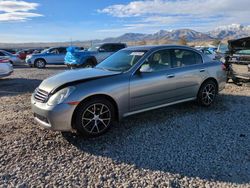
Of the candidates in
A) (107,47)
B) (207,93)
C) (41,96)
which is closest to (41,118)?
(41,96)

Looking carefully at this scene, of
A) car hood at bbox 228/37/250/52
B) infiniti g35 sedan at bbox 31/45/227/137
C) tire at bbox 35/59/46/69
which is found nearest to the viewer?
infiniti g35 sedan at bbox 31/45/227/137

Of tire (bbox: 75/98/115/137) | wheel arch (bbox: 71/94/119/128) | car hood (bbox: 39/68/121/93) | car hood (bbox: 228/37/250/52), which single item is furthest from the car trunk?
tire (bbox: 75/98/115/137)

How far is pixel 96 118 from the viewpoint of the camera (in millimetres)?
4785

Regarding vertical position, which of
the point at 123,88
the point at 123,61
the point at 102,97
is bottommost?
the point at 102,97

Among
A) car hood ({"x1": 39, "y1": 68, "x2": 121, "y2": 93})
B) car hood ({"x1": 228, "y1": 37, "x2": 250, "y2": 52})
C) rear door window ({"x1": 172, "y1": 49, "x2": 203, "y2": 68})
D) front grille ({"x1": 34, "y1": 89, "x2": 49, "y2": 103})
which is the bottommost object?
front grille ({"x1": 34, "y1": 89, "x2": 49, "y2": 103})

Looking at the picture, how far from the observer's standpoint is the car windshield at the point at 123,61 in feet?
18.1

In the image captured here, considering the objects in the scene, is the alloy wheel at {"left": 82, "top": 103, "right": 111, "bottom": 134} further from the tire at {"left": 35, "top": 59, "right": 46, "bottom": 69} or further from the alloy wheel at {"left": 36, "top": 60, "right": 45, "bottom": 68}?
the alloy wheel at {"left": 36, "top": 60, "right": 45, "bottom": 68}

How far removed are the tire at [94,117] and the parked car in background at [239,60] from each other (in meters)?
5.61

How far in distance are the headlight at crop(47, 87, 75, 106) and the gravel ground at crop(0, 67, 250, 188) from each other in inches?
28.8

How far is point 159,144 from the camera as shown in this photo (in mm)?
4578

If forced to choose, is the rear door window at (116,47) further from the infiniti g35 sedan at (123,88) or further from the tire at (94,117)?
the tire at (94,117)

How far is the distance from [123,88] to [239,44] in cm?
619

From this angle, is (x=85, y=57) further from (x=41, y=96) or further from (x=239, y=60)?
(x=41, y=96)

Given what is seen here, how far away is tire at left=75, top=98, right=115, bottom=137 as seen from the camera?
4.61 meters
